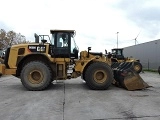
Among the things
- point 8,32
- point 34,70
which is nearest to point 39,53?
point 34,70

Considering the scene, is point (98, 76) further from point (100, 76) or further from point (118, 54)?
point (118, 54)

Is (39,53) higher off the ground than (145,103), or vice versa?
(39,53)

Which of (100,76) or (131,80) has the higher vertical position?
(100,76)

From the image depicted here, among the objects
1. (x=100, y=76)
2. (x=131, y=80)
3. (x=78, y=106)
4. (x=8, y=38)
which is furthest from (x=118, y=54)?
(x=8, y=38)

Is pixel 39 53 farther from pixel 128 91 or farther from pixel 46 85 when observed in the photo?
pixel 128 91

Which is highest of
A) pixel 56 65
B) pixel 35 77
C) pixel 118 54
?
pixel 118 54

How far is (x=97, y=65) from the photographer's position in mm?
12953

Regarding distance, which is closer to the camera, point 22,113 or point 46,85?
point 22,113

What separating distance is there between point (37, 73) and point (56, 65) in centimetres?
94

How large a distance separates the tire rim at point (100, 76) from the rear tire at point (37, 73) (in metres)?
2.11

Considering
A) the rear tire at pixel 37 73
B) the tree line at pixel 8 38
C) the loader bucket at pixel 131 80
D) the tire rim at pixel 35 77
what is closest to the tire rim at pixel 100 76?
the loader bucket at pixel 131 80

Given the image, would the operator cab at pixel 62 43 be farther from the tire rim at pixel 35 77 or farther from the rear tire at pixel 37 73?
the tire rim at pixel 35 77

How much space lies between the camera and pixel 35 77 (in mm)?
12844

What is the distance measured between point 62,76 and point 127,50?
40023mm
